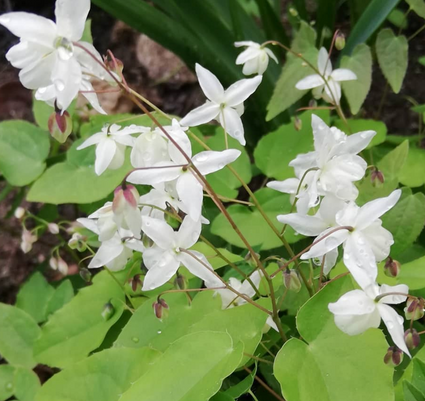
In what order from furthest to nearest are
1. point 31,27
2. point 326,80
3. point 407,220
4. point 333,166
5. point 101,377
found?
point 326,80 < point 407,220 < point 101,377 < point 333,166 < point 31,27

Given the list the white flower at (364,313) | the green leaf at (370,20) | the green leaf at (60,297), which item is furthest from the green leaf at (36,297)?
the green leaf at (370,20)

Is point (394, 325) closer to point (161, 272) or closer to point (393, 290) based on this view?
point (393, 290)

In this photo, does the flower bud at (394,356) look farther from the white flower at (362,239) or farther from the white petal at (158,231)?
the white petal at (158,231)

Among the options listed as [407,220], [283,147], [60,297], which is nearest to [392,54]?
[283,147]

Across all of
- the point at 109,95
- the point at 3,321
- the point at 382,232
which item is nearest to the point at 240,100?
the point at 382,232

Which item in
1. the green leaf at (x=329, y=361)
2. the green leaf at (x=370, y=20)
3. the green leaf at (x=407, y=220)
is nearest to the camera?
the green leaf at (x=329, y=361)
